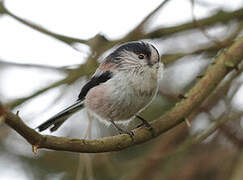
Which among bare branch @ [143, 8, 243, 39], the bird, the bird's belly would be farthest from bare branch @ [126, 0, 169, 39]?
the bird's belly

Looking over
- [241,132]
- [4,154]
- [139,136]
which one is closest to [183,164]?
[241,132]

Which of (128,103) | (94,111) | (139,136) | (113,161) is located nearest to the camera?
(139,136)

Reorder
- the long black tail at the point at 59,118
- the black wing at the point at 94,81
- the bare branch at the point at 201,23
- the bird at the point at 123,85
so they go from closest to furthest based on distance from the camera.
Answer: the long black tail at the point at 59,118 < the bird at the point at 123,85 < the black wing at the point at 94,81 < the bare branch at the point at 201,23

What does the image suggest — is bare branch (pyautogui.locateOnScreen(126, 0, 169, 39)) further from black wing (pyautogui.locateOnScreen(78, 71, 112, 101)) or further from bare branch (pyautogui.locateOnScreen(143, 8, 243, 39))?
black wing (pyautogui.locateOnScreen(78, 71, 112, 101))

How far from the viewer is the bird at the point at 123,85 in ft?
13.0

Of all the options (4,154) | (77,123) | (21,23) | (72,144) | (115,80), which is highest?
(21,23)

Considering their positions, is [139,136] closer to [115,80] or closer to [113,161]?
[115,80]

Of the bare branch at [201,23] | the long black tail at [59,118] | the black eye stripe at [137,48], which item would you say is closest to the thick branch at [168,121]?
the black eye stripe at [137,48]

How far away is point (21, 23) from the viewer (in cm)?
449

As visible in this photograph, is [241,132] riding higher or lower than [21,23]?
lower

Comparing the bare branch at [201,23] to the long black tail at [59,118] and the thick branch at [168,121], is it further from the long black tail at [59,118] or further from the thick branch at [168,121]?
the long black tail at [59,118]

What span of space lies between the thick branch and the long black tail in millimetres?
862

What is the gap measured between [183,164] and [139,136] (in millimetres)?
1644

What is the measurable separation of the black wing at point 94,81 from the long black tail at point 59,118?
0.32ft
